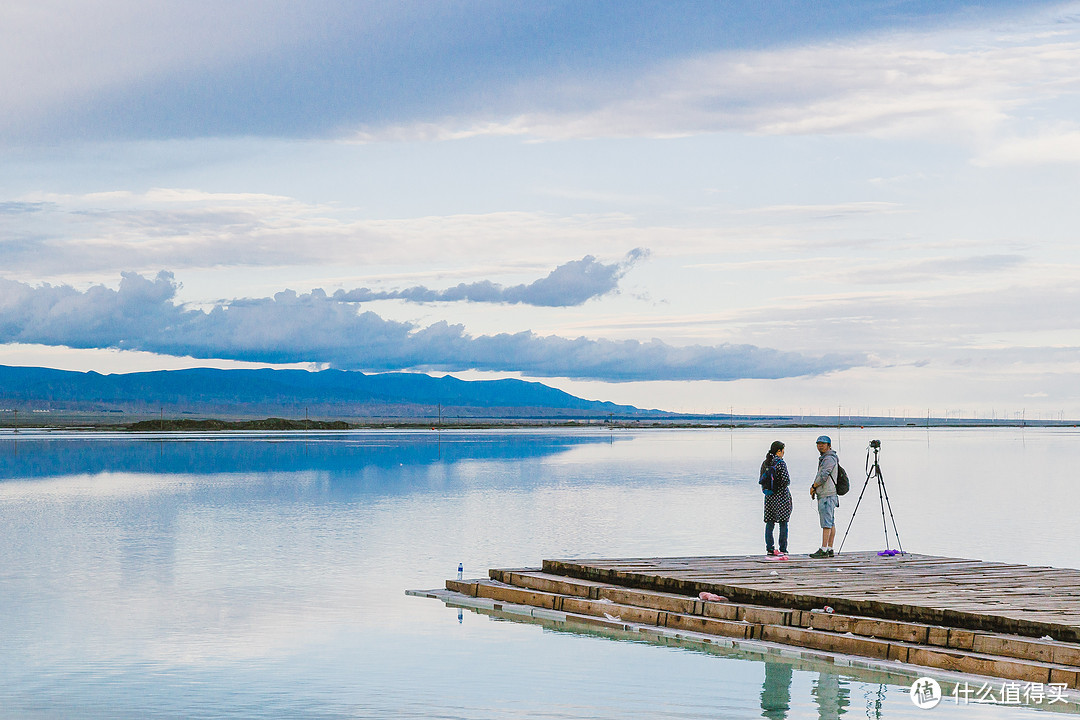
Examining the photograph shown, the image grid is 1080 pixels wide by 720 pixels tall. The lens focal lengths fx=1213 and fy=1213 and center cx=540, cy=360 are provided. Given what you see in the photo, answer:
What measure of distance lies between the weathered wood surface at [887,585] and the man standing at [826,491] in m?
0.35

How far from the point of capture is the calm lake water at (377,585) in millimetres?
12164

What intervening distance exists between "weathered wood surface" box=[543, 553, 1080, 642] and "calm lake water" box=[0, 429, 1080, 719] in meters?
1.44

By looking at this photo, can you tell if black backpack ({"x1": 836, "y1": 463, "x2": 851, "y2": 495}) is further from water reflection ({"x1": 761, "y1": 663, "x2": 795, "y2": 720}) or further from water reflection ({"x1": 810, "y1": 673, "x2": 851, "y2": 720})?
water reflection ({"x1": 810, "y1": 673, "x2": 851, "y2": 720})

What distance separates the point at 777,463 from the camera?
64.0 ft

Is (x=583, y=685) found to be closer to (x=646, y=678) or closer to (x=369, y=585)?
(x=646, y=678)

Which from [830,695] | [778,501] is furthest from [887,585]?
[778,501]

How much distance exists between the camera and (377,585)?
1938 cm

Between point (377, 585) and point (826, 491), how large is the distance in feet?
23.7

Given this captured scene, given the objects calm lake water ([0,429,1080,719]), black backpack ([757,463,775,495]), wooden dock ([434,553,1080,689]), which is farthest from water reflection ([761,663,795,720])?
black backpack ([757,463,775,495])

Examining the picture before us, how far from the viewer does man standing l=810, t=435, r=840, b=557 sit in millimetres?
18750

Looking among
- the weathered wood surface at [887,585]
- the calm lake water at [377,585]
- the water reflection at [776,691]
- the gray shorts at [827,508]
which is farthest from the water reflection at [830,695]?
the gray shorts at [827,508]

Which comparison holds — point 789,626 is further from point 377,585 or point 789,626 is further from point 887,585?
point 377,585

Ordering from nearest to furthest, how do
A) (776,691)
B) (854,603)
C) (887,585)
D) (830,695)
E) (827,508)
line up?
(830,695)
(776,691)
(854,603)
(887,585)
(827,508)

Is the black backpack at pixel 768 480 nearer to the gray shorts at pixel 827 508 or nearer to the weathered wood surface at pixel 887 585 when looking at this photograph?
the gray shorts at pixel 827 508
